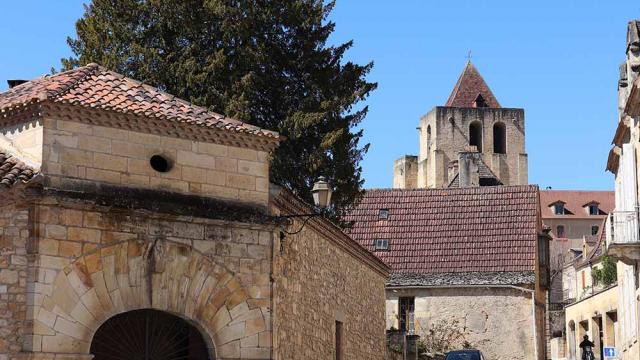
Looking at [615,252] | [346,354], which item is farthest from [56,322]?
[615,252]

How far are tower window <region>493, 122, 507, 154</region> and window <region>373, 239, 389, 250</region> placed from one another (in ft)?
164

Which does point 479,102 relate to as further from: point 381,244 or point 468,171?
point 381,244

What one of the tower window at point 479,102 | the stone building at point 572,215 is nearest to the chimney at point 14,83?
the tower window at point 479,102

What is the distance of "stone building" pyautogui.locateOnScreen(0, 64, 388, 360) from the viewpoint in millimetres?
14781

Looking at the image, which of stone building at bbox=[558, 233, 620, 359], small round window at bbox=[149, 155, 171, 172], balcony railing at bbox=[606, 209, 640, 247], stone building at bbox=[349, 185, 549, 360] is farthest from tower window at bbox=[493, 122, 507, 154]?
small round window at bbox=[149, 155, 171, 172]

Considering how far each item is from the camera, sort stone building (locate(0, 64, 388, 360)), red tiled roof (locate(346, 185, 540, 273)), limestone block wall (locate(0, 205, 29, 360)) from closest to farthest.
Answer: limestone block wall (locate(0, 205, 29, 360)) → stone building (locate(0, 64, 388, 360)) → red tiled roof (locate(346, 185, 540, 273))

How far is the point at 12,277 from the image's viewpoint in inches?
575

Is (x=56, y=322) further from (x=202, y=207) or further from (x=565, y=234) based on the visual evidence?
(x=565, y=234)

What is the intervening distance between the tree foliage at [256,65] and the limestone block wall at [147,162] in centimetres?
1038

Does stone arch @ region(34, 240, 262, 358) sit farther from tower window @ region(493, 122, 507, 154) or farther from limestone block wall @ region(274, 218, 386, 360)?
tower window @ region(493, 122, 507, 154)

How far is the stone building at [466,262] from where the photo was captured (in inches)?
1574

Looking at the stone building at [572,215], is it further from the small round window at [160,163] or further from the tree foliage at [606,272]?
the small round window at [160,163]

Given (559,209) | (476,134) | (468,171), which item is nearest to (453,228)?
(468,171)

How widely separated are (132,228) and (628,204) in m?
16.2
